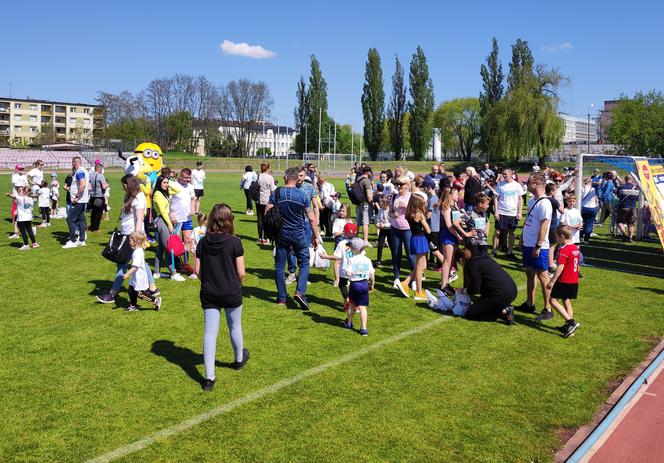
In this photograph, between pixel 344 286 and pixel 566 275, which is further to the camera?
pixel 344 286

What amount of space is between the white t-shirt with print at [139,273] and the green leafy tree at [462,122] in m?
92.6

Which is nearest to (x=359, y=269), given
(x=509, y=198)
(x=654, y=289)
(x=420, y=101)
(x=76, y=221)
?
(x=654, y=289)

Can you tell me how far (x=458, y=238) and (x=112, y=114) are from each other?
88412 millimetres

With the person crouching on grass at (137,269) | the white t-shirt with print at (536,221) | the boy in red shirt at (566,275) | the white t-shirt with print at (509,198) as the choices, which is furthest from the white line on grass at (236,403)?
the white t-shirt with print at (509,198)

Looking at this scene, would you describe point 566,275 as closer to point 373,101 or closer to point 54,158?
point 54,158

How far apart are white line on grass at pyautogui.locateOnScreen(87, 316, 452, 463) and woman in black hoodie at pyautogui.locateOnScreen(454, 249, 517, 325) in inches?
42.4

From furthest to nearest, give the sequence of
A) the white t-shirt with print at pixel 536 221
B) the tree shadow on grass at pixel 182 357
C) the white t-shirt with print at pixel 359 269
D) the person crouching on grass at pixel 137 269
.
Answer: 1. the white t-shirt with print at pixel 536 221
2. the person crouching on grass at pixel 137 269
3. the white t-shirt with print at pixel 359 269
4. the tree shadow on grass at pixel 182 357

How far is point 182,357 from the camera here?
643 cm

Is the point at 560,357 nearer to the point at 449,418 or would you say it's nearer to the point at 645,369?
the point at 645,369

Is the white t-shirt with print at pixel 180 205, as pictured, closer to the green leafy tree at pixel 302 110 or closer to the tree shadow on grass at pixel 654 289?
the tree shadow on grass at pixel 654 289

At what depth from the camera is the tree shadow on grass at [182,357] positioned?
19.7ft

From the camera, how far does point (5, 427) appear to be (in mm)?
4738

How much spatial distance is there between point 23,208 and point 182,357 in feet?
26.7

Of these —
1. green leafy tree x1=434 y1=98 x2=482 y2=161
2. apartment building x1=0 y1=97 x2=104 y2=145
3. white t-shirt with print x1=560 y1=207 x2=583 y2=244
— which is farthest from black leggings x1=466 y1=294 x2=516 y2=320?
apartment building x1=0 y1=97 x2=104 y2=145
